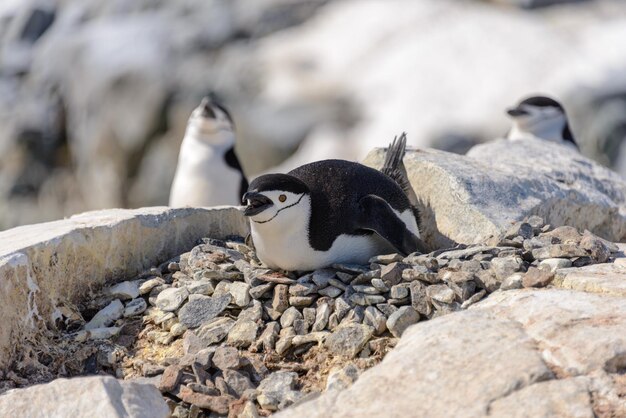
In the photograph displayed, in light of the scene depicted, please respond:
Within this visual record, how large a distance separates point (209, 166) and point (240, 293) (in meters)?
4.51

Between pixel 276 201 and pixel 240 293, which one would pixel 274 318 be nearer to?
pixel 240 293

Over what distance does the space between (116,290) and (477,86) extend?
9788mm

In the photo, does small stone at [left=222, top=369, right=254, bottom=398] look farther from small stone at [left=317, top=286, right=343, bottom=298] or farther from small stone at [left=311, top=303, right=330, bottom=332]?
small stone at [left=317, top=286, right=343, bottom=298]

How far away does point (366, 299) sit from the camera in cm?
370

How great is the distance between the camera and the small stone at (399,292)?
3.67m

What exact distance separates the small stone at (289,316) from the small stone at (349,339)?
20 cm

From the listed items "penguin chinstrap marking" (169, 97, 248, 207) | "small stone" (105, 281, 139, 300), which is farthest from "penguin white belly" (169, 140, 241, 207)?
"small stone" (105, 281, 139, 300)

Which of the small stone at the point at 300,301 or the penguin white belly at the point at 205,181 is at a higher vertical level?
the small stone at the point at 300,301

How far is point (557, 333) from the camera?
3.09 m

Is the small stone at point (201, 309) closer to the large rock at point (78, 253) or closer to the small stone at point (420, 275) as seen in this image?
the large rock at point (78, 253)

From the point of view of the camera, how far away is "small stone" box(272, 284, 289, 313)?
3.82 metres

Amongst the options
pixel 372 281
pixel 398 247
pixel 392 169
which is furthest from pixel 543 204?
pixel 372 281

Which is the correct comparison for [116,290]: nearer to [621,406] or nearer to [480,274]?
[480,274]

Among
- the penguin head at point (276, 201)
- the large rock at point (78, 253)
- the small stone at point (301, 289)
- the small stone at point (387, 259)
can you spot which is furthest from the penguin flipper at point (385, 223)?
the large rock at point (78, 253)
